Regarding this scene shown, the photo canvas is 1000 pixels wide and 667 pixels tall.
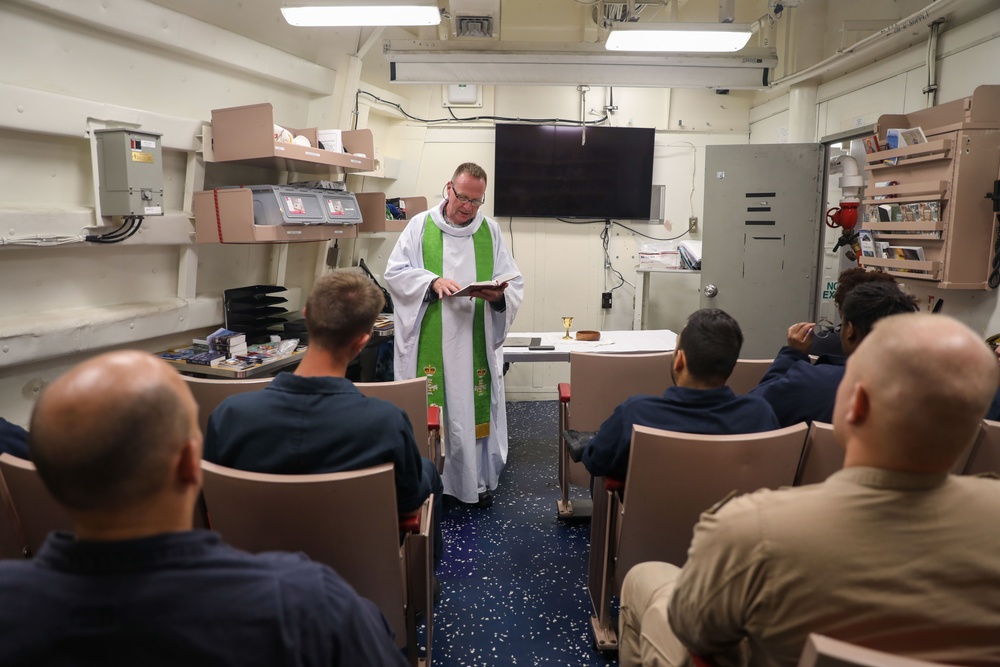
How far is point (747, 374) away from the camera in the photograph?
259 centimetres

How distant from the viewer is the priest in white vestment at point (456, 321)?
308cm

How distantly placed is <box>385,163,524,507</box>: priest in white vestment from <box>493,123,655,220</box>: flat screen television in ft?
6.22

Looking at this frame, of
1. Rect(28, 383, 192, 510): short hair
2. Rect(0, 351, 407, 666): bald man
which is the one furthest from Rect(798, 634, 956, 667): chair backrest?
Rect(28, 383, 192, 510): short hair

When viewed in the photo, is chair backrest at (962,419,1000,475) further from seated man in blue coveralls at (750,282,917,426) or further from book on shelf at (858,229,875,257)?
book on shelf at (858,229,875,257)

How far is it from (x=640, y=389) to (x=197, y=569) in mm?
2115

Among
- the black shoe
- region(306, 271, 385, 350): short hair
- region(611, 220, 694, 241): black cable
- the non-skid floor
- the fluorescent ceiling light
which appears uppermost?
the fluorescent ceiling light

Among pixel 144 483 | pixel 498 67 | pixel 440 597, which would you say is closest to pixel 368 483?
pixel 144 483

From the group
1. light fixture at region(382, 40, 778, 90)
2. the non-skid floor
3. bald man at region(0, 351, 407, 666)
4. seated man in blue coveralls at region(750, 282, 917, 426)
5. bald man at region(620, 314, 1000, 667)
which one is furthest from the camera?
light fixture at region(382, 40, 778, 90)

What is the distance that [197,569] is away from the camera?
2.35ft

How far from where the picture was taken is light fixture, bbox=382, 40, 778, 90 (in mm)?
3924

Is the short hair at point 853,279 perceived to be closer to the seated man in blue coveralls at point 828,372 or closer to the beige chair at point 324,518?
the seated man in blue coveralls at point 828,372

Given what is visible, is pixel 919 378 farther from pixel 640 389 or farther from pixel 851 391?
pixel 640 389

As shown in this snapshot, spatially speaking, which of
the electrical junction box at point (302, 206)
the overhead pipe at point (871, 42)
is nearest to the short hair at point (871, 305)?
the overhead pipe at point (871, 42)

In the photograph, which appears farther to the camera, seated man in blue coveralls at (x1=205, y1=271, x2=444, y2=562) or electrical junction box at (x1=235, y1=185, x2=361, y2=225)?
electrical junction box at (x1=235, y1=185, x2=361, y2=225)
